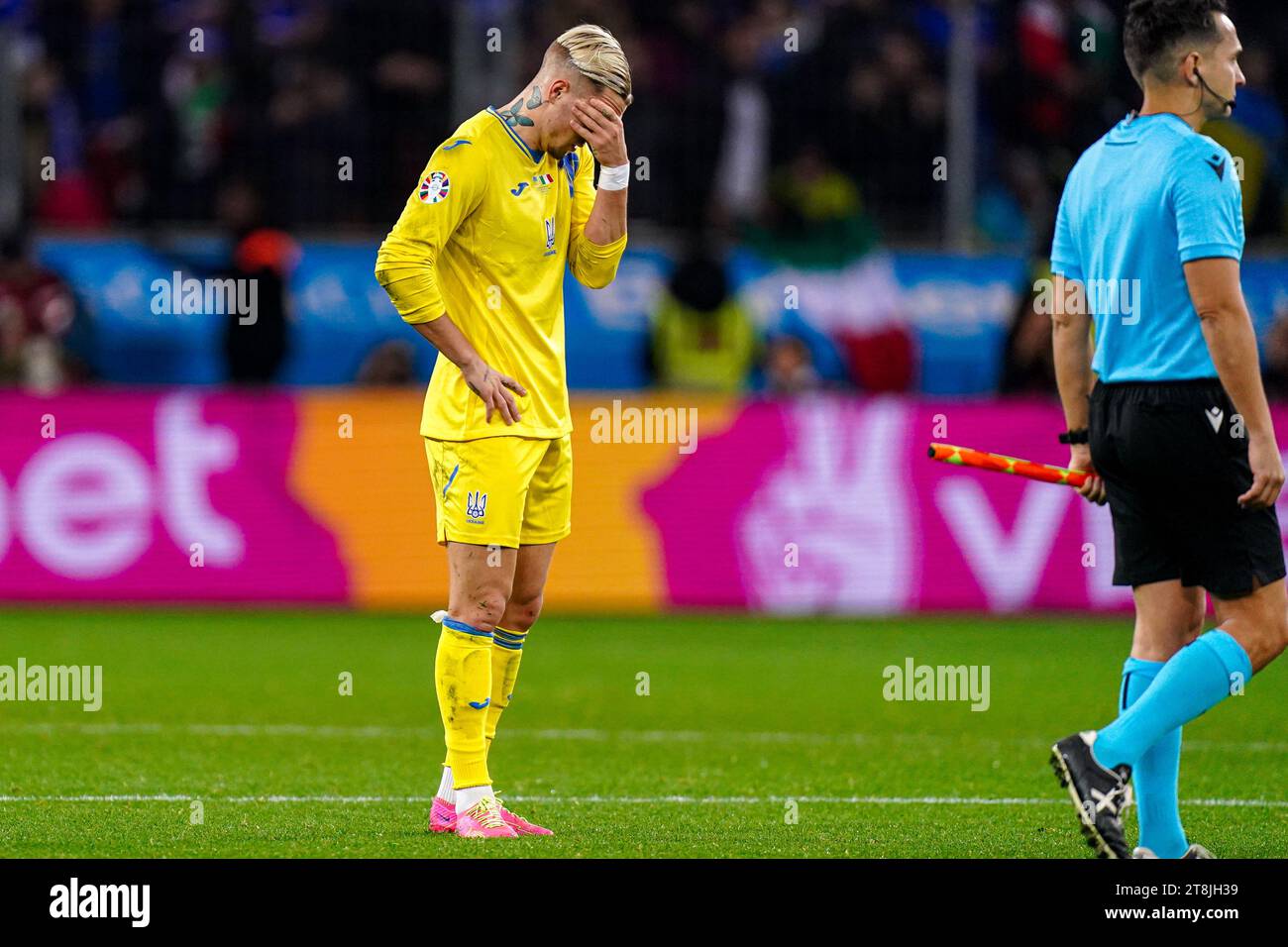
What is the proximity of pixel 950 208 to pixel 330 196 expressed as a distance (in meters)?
4.57

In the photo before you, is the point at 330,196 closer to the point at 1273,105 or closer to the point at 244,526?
the point at 244,526

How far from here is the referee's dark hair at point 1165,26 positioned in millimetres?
5520

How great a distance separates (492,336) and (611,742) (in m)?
A: 2.66

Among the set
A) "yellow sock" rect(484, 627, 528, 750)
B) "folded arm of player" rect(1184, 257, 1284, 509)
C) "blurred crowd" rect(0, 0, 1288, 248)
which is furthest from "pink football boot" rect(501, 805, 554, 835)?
"blurred crowd" rect(0, 0, 1288, 248)

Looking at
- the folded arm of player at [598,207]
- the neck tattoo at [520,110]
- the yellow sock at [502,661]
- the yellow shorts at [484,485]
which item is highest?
the neck tattoo at [520,110]

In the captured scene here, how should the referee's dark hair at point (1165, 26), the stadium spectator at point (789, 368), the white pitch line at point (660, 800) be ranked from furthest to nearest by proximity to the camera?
the stadium spectator at point (789, 368) < the white pitch line at point (660, 800) < the referee's dark hair at point (1165, 26)

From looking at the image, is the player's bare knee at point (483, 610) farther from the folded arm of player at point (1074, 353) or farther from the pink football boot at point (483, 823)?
the folded arm of player at point (1074, 353)

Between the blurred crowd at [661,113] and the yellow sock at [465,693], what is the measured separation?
914 centimetres

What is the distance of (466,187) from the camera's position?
20.3 ft

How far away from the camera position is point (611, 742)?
8.48 m

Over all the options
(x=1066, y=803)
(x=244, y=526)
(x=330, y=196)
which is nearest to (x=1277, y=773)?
(x=1066, y=803)

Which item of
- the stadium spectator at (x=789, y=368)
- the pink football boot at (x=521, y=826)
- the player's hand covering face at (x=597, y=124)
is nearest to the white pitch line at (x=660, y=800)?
the pink football boot at (x=521, y=826)

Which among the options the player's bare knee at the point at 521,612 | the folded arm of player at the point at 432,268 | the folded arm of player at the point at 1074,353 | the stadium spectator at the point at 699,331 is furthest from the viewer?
the stadium spectator at the point at 699,331

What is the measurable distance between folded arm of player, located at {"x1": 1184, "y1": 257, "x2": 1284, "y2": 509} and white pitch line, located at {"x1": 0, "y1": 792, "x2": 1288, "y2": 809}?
1994 mm
